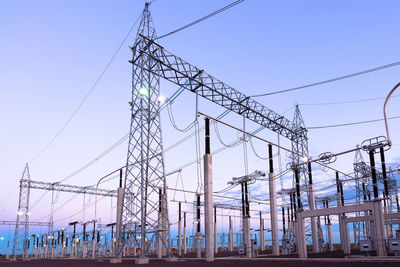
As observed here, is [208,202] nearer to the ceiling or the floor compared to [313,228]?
nearer to the ceiling

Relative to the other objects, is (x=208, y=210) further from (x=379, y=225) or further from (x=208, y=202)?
(x=379, y=225)

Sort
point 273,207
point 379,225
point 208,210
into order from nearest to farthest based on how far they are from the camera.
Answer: point 379,225 < point 208,210 < point 273,207

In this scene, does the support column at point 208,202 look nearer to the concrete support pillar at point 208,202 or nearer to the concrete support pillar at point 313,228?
the concrete support pillar at point 208,202

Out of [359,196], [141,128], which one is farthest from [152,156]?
[359,196]

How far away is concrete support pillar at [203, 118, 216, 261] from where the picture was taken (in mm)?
24031

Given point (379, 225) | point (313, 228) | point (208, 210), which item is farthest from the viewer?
point (313, 228)

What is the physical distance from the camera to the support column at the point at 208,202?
2403 centimetres

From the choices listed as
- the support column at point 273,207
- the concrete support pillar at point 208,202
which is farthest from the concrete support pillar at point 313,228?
the concrete support pillar at point 208,202

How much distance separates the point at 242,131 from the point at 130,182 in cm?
1090

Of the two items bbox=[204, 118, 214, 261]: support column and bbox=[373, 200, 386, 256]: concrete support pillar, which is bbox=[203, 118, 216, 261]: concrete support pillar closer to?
bbox=[204, 118, 214, 261]: support column

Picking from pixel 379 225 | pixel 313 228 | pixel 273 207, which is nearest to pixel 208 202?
pixel 273 207

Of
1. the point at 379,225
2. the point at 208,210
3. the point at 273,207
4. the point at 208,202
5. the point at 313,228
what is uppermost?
the point at 208,202

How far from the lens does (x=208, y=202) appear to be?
24578 mm

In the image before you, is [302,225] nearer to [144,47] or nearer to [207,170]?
[207,170]
